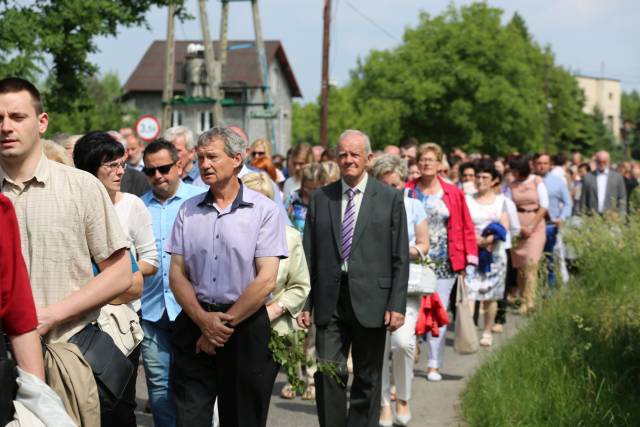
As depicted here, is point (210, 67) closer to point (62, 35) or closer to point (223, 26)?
point (223, 26)

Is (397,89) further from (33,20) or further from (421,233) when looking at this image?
(421,233)

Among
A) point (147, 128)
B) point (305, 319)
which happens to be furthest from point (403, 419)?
point (147, 128)

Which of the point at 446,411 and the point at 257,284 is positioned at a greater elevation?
the point at 257,284

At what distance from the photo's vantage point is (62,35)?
17672mm

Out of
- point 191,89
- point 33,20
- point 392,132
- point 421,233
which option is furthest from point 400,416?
point 392,132

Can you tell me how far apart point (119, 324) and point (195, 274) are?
3.34 feet

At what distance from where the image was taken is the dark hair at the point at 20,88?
4.09m

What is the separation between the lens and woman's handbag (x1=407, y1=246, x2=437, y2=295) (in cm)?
853

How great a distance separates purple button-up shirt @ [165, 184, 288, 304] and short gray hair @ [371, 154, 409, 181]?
2916 mm

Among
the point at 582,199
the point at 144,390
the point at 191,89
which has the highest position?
the point at 191,89

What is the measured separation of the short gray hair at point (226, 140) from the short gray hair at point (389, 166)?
2914mm

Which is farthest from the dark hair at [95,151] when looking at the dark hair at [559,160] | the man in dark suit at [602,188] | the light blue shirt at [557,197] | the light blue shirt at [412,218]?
the dark hair at [559,160]

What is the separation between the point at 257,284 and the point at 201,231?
0.42 m

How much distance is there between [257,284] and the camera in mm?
5664
